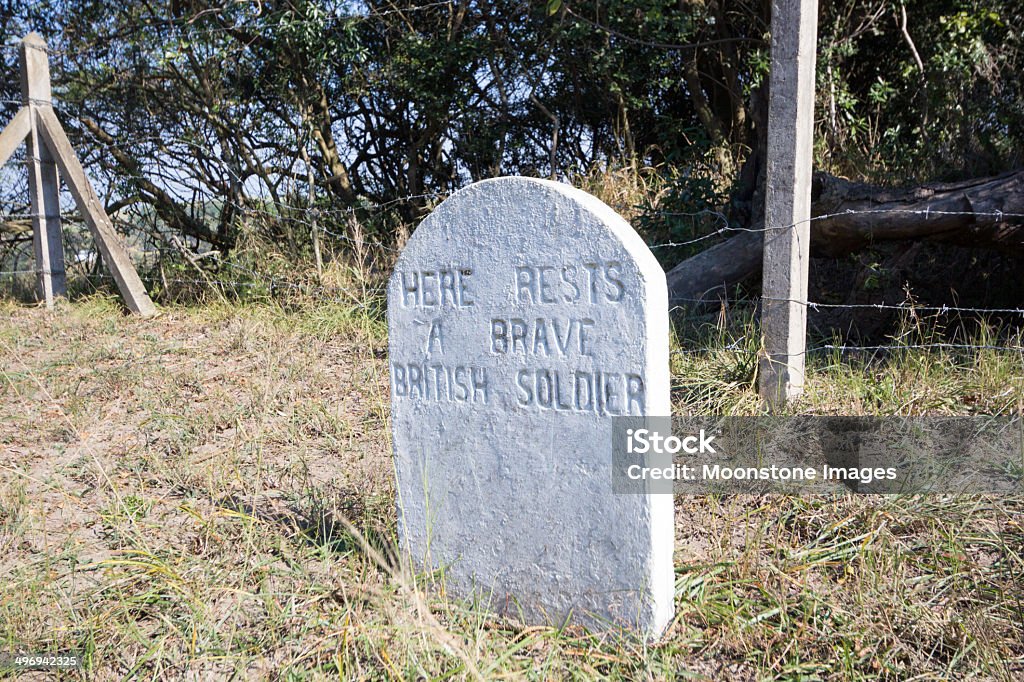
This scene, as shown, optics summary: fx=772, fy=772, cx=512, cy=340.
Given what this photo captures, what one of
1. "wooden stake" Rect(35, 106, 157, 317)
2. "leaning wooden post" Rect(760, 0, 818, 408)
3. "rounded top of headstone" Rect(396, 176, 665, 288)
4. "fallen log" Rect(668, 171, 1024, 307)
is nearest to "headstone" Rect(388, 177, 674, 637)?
→ "rounded top of headstone" Rect(396, 176, 665, 288)

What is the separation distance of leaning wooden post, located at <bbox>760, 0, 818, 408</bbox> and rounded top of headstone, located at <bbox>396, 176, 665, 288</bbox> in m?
1.60

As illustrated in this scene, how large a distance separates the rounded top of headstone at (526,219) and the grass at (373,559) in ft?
3.22

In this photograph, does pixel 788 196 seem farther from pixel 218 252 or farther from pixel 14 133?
pixel 14 133

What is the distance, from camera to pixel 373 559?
2498 millimetres

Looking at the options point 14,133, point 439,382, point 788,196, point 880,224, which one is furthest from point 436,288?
point 14,133

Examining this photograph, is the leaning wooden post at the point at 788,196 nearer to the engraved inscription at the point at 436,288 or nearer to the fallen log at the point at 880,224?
the fallen log at the point at 880,224

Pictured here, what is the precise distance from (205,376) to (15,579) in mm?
2107

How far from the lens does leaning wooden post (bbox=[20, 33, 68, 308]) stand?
591 centimetres

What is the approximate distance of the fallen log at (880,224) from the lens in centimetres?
402

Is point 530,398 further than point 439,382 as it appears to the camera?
No

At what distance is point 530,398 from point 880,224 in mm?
3012

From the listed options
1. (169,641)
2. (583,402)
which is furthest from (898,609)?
(169,641)

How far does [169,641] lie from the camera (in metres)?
2.18

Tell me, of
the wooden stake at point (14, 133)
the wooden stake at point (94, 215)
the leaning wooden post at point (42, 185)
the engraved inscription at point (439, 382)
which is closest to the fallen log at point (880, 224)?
the engraved inscription at point (439, 382)
